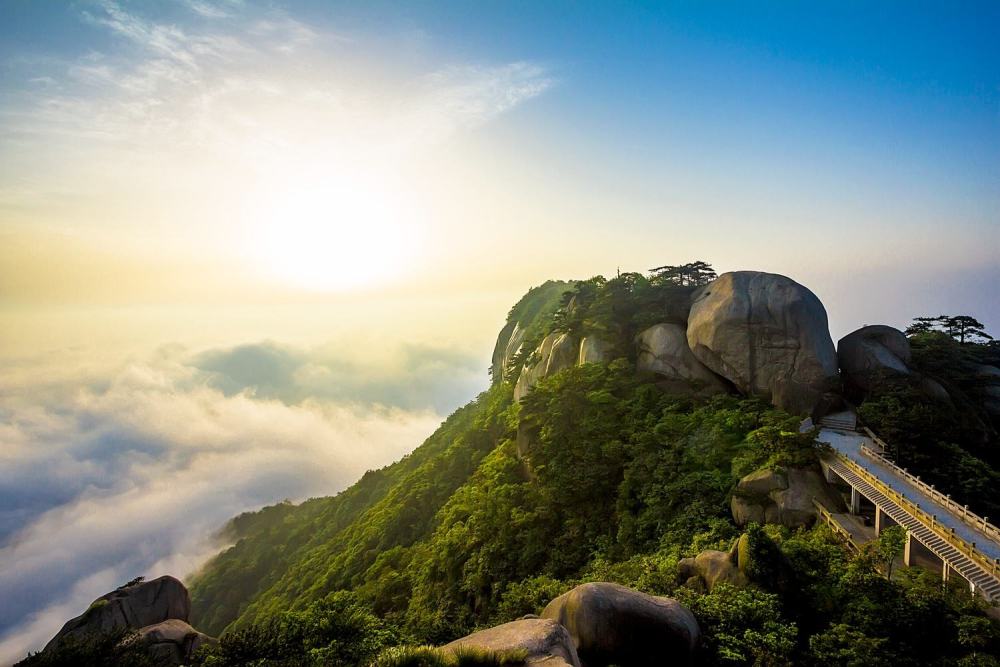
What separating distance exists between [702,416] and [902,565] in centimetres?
1057

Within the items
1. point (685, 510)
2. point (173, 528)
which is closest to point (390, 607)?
point (685, 510)

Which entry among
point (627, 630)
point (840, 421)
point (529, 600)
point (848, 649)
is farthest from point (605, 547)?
point (840, 421)

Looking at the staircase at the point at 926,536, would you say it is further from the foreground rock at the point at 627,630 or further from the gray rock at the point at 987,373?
the gray rock at the point at 987,373

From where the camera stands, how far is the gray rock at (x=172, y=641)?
15.9 metres

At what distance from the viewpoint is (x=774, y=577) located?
14172mm

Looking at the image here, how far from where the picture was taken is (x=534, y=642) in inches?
396

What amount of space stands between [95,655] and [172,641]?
5.56 metres

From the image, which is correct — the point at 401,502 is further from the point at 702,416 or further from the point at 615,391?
the point at 702,416

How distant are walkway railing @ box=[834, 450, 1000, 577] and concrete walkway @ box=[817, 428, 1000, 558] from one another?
0.41 m

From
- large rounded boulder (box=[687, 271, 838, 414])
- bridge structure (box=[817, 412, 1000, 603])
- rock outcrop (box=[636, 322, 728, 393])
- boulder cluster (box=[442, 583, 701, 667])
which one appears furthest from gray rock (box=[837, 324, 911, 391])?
boulder cluster (box=[442, 583, 701, 667])

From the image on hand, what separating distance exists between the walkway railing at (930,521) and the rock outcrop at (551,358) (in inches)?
737

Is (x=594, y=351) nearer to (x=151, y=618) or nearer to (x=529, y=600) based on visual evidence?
(x=529, y=600)

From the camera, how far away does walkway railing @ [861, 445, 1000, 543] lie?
15.5 meters

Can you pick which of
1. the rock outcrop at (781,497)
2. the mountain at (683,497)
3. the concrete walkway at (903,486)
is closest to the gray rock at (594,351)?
the mountain at (683,497)
